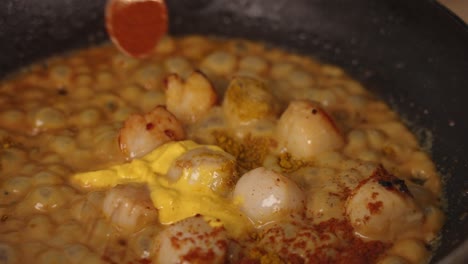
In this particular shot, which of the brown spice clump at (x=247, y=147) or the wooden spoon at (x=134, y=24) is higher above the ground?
the brown spice clump at (x=247, y=147)

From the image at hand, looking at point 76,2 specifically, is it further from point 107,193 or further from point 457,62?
point 457,62

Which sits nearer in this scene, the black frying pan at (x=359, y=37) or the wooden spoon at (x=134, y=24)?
the black frying pan at (x=359, y=37)

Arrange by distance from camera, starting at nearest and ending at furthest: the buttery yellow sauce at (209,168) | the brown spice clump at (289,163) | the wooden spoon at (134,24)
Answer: the buttery yellow sauce at (209,168), the brown spice clump at (289,163), the wooden spoon at (134,24)

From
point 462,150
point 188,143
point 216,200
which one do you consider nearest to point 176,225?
point 216,200

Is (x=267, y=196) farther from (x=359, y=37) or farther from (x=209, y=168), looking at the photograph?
(x=359, y=37)

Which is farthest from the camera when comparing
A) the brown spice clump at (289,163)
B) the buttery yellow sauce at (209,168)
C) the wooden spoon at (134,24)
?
the wooden spoon at (134,24)

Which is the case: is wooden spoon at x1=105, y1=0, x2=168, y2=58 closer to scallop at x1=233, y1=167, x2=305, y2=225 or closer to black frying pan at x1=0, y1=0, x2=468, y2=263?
black frying pan at x1=0, y1=0, x2=468, y2=263

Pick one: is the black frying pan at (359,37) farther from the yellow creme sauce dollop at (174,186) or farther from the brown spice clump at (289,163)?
the yellow creme sauce dollop at (174,186)

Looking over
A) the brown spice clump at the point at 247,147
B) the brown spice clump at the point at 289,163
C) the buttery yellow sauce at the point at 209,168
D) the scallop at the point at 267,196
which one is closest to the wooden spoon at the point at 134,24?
the buttery yellow sauce at the point at 209,168
